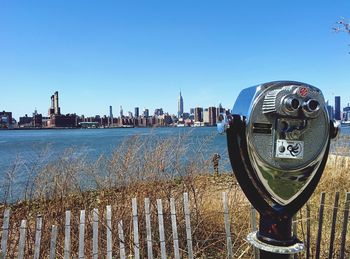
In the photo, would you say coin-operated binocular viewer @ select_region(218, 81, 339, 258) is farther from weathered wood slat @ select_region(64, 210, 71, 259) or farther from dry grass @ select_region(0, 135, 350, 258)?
dry grass @ select_region(0, 135, 350, 258)

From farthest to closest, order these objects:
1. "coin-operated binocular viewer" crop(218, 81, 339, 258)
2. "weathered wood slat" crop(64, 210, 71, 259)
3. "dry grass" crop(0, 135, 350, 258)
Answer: "dry grass" crop(0, 135, 350, 258), "weathered wood slat" crop(64, 210, 71, 259), "coin-operated binocular viewer" crop(218, 81, 339, 258)

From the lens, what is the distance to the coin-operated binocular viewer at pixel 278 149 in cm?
156

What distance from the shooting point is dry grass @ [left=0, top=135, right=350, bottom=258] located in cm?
345

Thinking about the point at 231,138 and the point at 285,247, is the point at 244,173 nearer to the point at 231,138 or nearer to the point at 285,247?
the point at 231,138

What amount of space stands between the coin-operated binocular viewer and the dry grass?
67.4 inches

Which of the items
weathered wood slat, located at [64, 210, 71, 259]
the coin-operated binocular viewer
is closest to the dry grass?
weathered wood slat, located at [64, 210, 71, 259]

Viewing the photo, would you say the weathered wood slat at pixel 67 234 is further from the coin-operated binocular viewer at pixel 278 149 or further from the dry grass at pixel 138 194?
the coin-operated binocular viewer at pixel 278 149

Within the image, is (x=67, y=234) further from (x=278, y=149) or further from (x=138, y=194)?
(x=278, y=149)

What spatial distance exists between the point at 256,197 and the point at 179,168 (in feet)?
7.87

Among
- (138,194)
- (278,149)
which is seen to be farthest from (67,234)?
(278,149)

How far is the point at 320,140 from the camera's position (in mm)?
1648

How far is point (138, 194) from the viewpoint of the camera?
370 centimetres

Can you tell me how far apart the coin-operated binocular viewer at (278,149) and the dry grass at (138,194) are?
67.4 inches

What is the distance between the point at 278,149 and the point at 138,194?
7.67 feet
